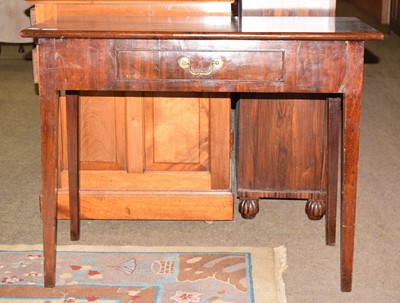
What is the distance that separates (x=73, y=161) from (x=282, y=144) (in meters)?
0.86

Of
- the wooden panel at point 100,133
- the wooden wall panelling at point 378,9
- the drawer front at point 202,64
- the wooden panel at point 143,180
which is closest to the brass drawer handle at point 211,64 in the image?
the drawer front at point 202,64

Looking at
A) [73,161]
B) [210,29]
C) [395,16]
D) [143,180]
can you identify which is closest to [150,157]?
[143,180]

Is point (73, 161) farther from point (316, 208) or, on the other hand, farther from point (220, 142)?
point (316, 208)

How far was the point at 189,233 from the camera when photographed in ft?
10.5

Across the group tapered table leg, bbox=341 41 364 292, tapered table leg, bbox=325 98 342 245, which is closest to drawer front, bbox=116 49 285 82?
tapered table leg, bbox=341 41 364 292

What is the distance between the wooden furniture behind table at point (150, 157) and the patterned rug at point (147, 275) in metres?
0.28

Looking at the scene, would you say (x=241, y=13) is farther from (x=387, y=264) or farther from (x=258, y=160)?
(x=387, y=264)

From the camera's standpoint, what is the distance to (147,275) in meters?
2.76

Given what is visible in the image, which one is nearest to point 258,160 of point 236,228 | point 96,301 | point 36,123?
point 236,228

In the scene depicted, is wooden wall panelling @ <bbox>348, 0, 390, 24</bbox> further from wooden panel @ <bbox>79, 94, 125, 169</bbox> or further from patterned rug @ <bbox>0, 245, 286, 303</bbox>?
patterned rug @ <bbox>0, 245, 286, 303</bbox>

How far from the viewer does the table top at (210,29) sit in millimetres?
2340

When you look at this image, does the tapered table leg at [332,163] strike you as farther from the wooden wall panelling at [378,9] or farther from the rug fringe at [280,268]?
the wooden wall panelling at [378,9]

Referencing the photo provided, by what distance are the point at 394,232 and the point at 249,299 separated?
93 cm

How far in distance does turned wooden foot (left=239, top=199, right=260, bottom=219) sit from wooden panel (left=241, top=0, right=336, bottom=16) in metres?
0.78
